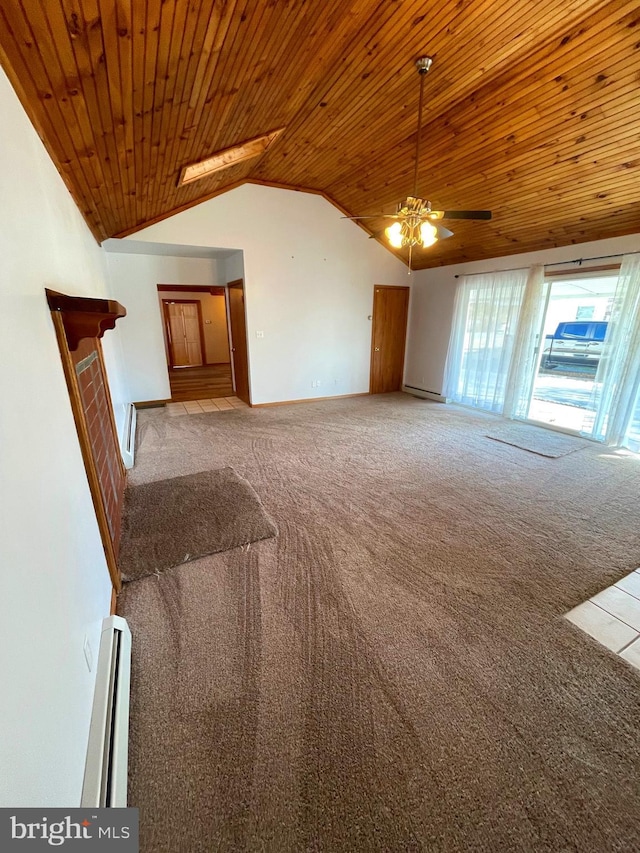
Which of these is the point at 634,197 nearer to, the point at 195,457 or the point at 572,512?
the point at 572,512

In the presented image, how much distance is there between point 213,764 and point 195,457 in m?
2.99

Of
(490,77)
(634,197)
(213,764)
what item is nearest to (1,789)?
(213,764)

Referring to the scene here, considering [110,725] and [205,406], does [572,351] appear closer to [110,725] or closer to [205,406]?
[205,406]

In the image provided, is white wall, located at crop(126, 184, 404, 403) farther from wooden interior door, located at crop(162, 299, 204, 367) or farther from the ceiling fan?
wooden interior door, located at crop(162, 299, 204, 367)

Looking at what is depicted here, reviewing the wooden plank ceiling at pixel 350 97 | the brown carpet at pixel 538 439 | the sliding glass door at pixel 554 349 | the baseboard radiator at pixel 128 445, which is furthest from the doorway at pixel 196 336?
the brown carpet at pixel 538 439

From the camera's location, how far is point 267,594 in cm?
199

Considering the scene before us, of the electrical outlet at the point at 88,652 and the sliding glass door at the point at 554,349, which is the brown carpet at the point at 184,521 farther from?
the sliding glass door at the point at 554,349

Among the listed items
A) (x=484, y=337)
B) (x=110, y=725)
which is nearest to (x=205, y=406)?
(x=484, y=337)

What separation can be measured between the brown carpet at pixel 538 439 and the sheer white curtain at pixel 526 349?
39 centimetres

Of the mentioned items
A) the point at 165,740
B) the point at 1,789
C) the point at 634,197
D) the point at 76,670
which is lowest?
the point at 165,740

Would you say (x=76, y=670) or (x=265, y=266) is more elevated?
(x=265, y=266)

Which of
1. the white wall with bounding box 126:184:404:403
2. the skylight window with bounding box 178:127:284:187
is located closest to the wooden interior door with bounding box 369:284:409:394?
the white wall with bounding box 126:184:404:403

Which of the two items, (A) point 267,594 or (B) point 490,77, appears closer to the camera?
(A) point 267,594

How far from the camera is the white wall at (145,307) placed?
5.50 meters
